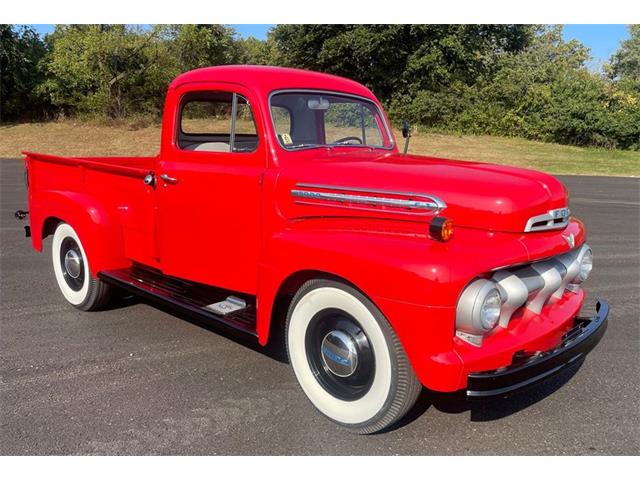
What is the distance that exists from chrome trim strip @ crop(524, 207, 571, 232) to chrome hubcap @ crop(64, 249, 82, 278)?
3686 millimetres

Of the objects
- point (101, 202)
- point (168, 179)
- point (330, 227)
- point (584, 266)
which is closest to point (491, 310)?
point (330, 227)

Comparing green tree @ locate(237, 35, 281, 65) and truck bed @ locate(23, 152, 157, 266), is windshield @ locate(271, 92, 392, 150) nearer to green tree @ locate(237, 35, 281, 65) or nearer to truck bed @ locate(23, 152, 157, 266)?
truck bed @ locate(23, 152, 157, 266)

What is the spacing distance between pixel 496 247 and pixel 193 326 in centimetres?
261

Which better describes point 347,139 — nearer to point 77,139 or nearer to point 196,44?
point 77,139

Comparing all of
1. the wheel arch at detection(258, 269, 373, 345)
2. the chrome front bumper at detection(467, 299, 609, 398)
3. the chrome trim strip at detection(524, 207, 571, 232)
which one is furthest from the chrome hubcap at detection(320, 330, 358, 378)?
the chrome trim strip at detection(524, 207, 571, 232)

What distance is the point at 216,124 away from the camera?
4.02 m

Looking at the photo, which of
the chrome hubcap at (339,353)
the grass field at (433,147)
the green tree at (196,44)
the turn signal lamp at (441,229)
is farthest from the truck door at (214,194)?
the green tree at (196,44)

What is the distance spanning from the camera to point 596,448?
2.66 m

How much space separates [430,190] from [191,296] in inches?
77.5

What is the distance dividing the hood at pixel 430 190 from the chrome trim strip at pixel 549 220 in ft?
0.07

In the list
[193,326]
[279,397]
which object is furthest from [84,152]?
[279,397]

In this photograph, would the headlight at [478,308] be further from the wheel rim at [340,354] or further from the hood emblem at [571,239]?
the hood emblem at [571,239]
